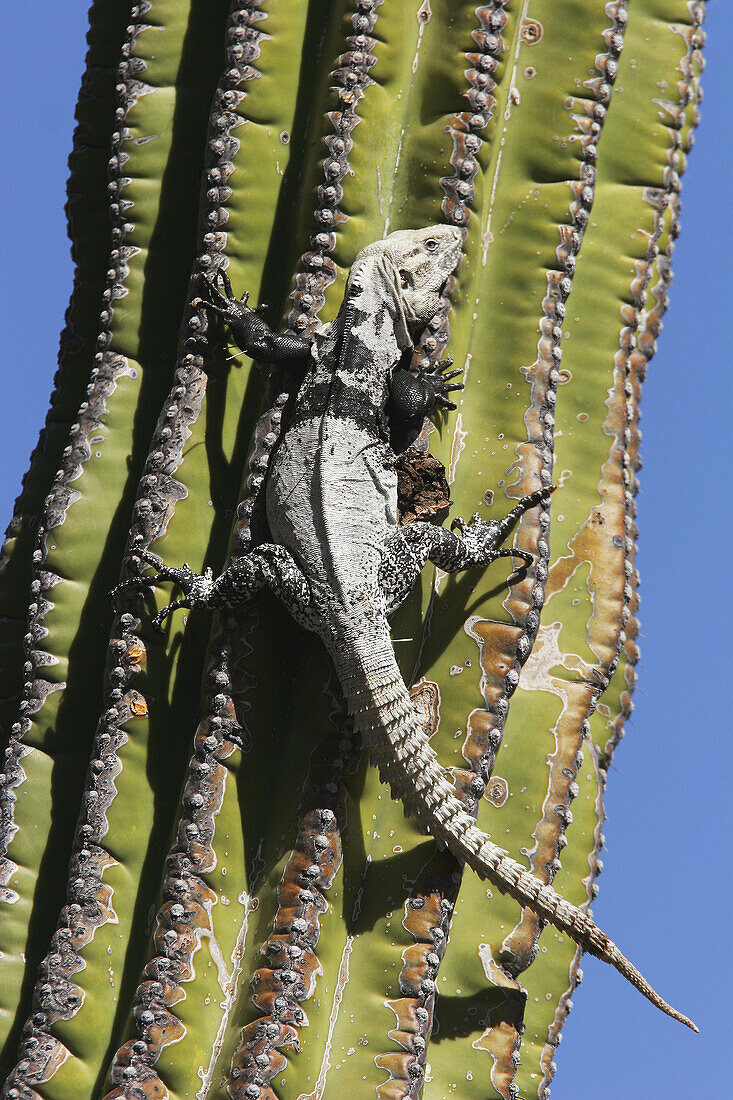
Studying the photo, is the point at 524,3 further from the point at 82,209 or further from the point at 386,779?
the point at 386,779

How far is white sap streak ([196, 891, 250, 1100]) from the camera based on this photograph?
367 centimetres

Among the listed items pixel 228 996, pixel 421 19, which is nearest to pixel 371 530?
pixel 228 996

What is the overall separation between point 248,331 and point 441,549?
111 cm

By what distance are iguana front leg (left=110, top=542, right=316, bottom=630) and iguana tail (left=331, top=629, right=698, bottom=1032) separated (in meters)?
0.24

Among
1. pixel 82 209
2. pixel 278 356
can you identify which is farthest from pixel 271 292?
pixel 82 209

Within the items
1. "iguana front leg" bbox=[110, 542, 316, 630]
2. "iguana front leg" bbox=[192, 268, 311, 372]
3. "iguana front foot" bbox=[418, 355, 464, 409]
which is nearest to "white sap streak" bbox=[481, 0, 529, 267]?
"iguana front foot" bbox=[418, 355, 464, 409]

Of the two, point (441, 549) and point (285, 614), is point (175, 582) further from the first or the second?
point (441, 549)

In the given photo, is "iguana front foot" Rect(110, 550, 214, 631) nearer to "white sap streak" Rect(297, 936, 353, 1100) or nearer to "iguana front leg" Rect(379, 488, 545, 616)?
"iguana front leg" Rect(379, 488, 545, 616)

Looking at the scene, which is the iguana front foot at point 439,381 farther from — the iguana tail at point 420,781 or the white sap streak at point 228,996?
the white sap streak at point 228,996

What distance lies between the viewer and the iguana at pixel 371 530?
3.95 metres

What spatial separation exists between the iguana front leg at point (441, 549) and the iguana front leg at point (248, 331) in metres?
0.81

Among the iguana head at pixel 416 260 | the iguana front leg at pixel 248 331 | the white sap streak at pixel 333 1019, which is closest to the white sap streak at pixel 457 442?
the iguana head at pixel 416 260

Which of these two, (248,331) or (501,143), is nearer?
(248,331)

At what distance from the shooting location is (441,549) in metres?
4.18
